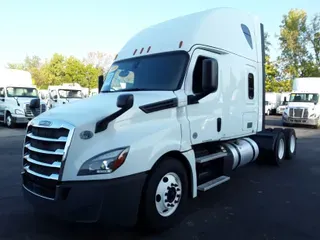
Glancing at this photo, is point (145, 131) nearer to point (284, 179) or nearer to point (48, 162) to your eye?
point (48, 162)

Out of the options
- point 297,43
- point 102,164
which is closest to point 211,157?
point 102,164

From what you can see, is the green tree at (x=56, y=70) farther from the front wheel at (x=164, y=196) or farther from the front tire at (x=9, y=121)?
the front wheel at (x=164, y=196)

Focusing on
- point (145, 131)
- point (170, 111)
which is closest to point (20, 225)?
point (145, 131)

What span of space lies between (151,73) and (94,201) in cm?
228

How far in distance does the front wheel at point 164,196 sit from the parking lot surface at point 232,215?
172mm

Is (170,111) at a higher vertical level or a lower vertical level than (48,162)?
higher

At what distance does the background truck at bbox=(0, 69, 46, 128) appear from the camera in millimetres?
17266

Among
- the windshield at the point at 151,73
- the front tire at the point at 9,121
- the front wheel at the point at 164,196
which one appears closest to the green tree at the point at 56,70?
the front tire at the point at 9,121

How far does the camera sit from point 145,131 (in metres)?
3.81

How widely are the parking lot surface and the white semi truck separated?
1.25 feet

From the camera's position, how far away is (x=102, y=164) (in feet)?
11.2

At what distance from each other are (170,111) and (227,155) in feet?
6.73

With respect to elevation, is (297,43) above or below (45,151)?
above

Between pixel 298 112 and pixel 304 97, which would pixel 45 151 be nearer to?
pixel 298 112
